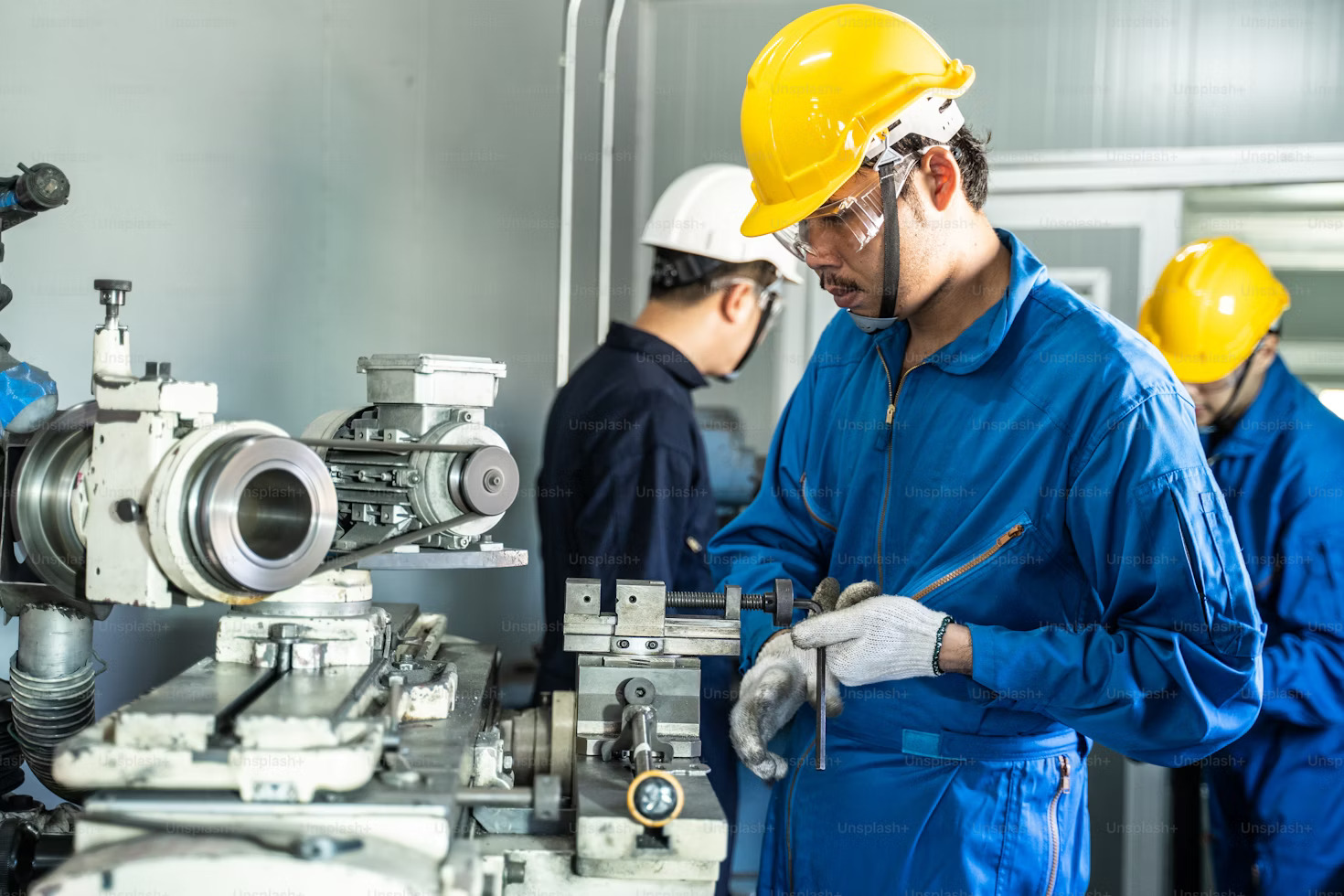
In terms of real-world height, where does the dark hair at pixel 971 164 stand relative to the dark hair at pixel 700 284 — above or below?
above

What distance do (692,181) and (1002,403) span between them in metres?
1.25

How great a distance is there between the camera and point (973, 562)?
1276 millimetres

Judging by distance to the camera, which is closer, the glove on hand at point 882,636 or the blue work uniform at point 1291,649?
the glove on hand at point 882,636

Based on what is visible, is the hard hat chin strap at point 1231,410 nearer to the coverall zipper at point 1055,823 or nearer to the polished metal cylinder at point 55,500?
the coverall zipper at point 1055,823

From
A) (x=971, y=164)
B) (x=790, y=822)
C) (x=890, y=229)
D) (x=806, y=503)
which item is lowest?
(x=790, y=822)

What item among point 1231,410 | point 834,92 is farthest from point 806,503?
point 1231,410

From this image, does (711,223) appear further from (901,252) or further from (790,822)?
(790,822)

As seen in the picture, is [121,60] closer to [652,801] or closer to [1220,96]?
[652,801]

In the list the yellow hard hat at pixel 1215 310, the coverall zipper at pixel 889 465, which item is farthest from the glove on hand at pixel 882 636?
the yellow hard hat at pixel 1215 310

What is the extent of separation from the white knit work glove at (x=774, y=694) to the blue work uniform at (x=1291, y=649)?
1032 mm

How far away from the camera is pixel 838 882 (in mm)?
1378

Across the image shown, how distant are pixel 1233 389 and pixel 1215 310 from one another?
171mm

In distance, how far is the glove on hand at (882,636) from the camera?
122 cm

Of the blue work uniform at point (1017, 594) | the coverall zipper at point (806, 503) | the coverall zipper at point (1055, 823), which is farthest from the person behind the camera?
the coverall zipper at point (806, 503)
